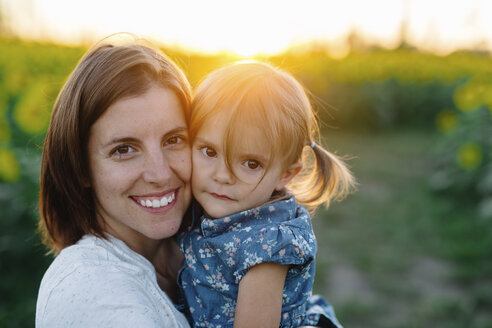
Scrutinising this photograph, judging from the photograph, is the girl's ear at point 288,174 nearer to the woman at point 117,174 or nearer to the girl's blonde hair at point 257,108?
the girl's blonde hair at point 257,108

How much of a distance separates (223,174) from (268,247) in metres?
0.32

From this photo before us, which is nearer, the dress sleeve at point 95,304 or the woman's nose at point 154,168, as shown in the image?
the dress sleeve at point 95,304

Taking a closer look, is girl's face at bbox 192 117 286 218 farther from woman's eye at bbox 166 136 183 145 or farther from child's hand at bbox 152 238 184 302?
child's hand at bbox 152 238 184 302

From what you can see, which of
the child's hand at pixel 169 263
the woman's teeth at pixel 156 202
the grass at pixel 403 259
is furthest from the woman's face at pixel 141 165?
the grass at pixel 403 259

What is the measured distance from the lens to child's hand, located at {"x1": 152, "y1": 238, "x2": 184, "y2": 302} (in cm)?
194

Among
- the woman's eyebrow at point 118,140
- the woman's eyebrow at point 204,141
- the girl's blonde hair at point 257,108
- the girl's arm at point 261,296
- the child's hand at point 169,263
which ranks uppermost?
the girl's blonde hair at point 257,108

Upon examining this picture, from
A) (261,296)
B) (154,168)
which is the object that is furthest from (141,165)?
(261,296)

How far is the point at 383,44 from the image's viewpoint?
20172 mm

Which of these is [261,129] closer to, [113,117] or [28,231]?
[113,117]

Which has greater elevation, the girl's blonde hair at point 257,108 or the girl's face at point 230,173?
the girl's blonde hair at point 257,108

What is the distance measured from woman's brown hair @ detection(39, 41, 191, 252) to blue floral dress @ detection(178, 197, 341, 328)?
1.33ft

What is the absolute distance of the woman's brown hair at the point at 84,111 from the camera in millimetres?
1566

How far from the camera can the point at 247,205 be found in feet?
5.65

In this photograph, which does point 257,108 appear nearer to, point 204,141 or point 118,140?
point 204,141
